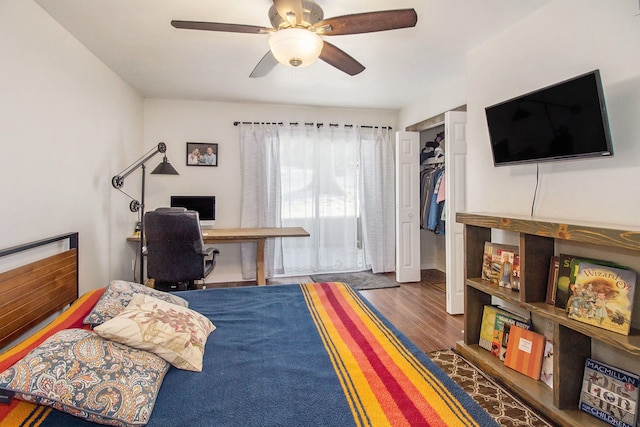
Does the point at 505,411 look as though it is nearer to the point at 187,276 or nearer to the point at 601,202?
the point at 601,202

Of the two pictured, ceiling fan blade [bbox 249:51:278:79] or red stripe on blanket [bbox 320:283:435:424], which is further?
ceiling fan blade [bbox 249:51:278:79]

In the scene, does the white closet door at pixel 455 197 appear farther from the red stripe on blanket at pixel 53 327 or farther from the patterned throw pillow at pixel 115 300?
the red stripe on blanket at pixel 53 327

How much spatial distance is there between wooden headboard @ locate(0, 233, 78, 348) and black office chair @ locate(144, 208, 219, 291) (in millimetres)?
643

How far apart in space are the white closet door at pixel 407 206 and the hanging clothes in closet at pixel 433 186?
15cm

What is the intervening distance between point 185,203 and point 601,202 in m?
3.92

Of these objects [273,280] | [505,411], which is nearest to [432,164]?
[273,280]

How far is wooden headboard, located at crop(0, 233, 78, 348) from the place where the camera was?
1.60 metres

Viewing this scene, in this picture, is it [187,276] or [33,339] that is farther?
[187,276]

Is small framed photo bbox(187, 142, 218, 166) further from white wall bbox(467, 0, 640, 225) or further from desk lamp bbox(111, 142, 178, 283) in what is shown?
white wall bbox(467, 0, 640, 225)

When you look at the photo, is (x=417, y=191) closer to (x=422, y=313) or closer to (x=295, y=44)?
(x=422, y=313)

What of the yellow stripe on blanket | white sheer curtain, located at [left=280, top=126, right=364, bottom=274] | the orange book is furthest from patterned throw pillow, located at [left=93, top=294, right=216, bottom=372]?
white sheer curtain, located at [left=280, top=126, right=364, bottom=274]

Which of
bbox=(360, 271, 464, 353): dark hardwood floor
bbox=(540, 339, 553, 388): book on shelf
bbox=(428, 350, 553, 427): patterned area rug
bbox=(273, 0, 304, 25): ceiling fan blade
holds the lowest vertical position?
A: bbox=(428, 350, 553, 427): patterned area rug

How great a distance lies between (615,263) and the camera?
5.38 ft

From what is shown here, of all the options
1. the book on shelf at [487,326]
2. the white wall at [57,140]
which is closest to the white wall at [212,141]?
the white wall at [57,140]
